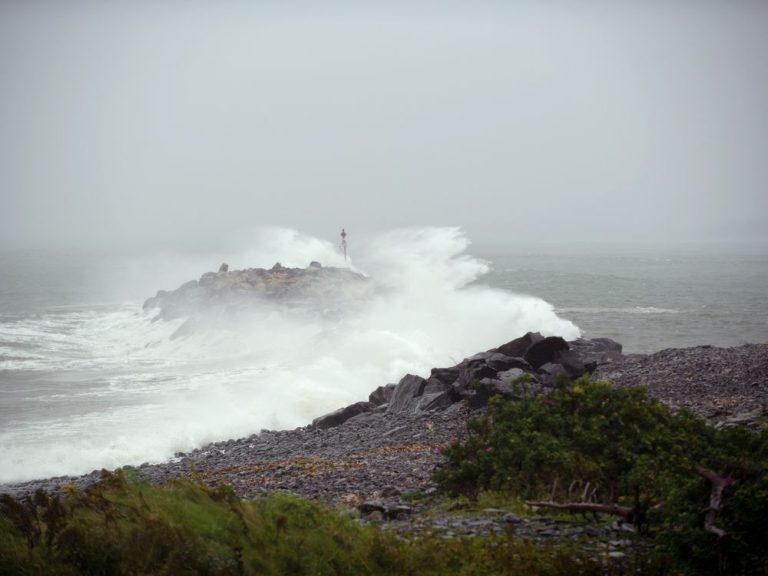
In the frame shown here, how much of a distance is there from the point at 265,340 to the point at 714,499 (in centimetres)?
3564

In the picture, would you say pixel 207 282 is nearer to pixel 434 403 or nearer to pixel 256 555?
pixel 434 403

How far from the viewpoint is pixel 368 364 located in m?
34.0

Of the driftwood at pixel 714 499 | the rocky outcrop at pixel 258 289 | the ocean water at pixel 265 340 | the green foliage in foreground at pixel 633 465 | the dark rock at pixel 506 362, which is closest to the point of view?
the driftwood at pixel 714 499

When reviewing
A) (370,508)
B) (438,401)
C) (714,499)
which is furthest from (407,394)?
(714,499)

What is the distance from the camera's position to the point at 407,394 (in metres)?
22.8

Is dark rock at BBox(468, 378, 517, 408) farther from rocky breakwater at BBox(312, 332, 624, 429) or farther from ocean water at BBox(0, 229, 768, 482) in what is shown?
ocean water at BBox(0, 229, 768, 482)

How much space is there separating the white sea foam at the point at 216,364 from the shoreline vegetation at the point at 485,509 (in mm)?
8113

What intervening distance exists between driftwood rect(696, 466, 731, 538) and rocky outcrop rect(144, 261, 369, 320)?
41652mm

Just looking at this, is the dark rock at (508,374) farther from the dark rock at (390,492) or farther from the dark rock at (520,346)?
the dark rock at (390,492)

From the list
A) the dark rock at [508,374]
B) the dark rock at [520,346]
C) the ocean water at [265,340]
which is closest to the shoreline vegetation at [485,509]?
the dark rock at [508,374]

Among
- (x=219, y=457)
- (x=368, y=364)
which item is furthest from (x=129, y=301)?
(x=219, y=457)

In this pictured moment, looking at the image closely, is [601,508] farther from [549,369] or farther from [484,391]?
[549,369]

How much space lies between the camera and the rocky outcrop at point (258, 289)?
49.2 metres

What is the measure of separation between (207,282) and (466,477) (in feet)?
145
